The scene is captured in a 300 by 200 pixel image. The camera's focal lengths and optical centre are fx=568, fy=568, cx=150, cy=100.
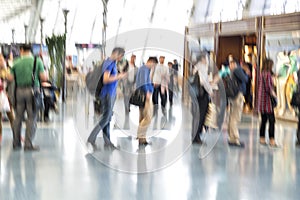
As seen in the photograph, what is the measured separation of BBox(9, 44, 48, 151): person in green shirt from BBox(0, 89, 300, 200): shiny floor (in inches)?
10.7

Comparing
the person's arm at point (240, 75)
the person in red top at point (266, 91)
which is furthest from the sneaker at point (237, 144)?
the person's arm at point (240, 75)

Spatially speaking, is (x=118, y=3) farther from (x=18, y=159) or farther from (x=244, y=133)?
A: (x=18, y=159)

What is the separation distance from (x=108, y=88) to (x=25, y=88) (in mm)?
1255

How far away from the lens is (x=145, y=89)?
356 inches

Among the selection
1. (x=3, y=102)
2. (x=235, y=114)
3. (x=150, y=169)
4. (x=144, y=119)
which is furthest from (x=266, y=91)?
(x=3, y=102)

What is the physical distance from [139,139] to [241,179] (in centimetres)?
321

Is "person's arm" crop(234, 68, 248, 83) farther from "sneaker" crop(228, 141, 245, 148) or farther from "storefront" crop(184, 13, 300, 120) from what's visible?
"storefront" crop(184, 13, 300, 120)

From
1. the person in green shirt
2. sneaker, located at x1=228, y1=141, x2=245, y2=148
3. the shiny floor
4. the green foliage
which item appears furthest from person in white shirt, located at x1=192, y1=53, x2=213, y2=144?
the green foliage

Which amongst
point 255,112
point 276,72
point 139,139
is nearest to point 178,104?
point 255,112

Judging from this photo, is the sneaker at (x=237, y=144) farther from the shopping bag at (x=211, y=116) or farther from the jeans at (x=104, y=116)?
the jeans at (x=104, y=116)

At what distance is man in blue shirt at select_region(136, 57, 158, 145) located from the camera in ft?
29.7

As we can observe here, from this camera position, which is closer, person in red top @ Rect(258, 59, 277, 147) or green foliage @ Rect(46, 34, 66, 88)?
person in red top @ Rect(258, 59, 277, 147)

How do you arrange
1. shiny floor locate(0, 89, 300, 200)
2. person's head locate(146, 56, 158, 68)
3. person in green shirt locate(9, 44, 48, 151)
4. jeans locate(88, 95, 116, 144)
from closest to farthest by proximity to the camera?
1. shiny floor locate(0, 89, 300, 200)
2. person in green shirt locate(9, 44, 48, 151)
3. jeans locate(88, 95, 116, 144)
4. person's head locate(146, 56, 158, 68)

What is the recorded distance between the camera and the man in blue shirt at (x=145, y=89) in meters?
9.05
